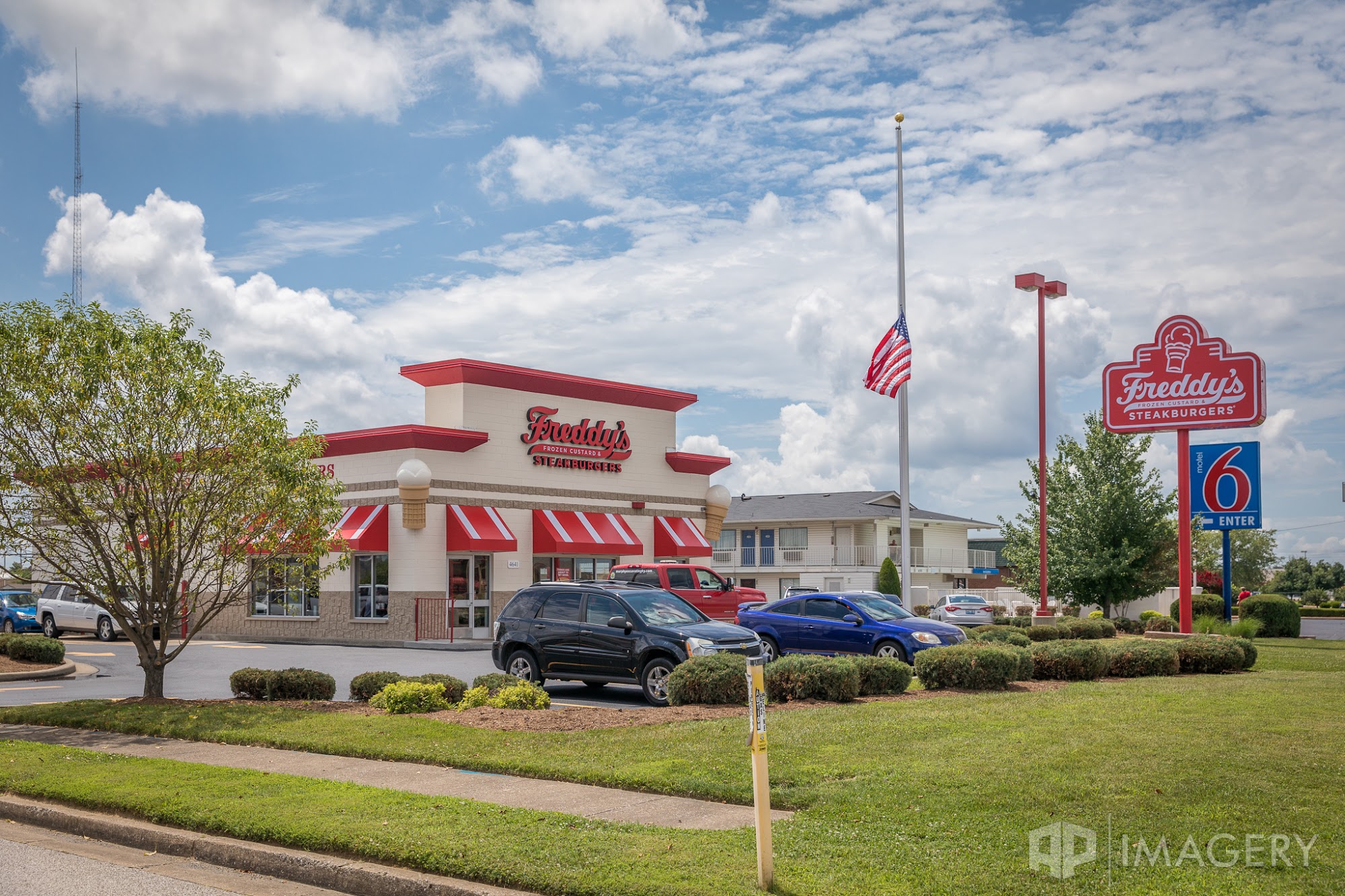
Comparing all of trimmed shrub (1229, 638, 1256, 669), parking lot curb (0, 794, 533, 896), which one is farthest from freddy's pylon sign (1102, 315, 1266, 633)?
parking lot curb (0, 794, 533, 896)

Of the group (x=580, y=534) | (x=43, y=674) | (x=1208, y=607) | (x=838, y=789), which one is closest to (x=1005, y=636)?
(x=838, y=789)

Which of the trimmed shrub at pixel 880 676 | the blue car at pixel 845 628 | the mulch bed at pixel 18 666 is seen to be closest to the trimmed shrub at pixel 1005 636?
the blue car at pixel 845 628

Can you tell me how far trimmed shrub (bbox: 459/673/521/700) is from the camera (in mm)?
14938

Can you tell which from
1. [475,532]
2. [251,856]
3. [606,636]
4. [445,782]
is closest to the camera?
[251,856]

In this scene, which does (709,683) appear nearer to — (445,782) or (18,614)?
(445,782)

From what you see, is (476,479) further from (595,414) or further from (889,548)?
(889,548)

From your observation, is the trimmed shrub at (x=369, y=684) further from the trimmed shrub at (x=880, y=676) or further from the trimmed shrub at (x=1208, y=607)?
the trimmed shrub at (x=1208, y=607)

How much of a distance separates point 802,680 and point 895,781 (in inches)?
228

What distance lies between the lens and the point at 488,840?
7559mm

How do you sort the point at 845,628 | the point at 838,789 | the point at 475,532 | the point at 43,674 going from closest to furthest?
1. the point at 838,789
2. the point at 845,628
3. the point at 43,674
4. the point at 475,532

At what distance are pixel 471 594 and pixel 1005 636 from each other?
1654 cm

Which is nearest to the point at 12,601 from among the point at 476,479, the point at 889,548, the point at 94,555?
the point at 476,479

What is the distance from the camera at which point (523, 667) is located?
57.5 ft

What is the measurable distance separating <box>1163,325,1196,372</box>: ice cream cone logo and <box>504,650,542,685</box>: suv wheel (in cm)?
1565
